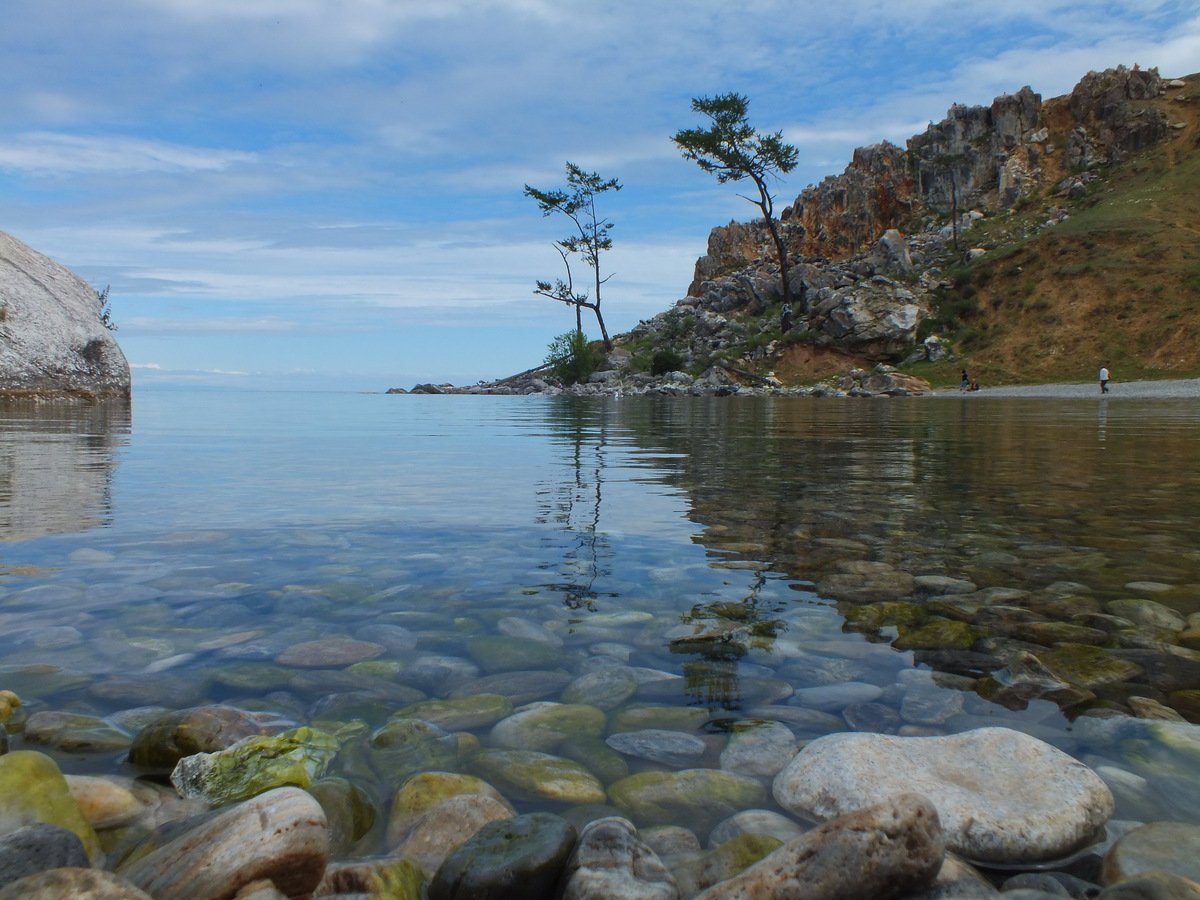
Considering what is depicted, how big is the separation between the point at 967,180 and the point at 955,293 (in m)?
36.0

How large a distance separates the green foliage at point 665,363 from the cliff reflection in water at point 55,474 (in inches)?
1761

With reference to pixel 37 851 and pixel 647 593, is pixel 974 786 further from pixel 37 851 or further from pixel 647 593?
pixel 37 851

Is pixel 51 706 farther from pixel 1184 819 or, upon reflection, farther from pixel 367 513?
pixel 367 513

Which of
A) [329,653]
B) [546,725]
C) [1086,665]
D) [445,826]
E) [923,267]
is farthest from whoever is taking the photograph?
[923,267]

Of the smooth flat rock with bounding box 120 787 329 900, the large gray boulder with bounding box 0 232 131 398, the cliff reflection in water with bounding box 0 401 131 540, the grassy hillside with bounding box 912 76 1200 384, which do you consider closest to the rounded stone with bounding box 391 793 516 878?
the smooth flat rock with bounding box 120 787 329 900

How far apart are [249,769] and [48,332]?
24.6 metres

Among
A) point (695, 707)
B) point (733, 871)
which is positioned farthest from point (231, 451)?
point (733, 871)

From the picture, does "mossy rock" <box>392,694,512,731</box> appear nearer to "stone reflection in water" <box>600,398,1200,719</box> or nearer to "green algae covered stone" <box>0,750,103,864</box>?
"stone reflection in water" <box>600,398,1200,719</box>

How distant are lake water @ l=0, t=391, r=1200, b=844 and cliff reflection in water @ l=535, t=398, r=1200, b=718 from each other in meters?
0.03

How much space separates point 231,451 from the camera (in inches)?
522

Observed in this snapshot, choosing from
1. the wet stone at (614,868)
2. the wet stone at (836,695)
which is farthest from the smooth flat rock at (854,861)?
the wet stone at (836,695)

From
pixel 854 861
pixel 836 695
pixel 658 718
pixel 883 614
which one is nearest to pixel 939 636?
pixel 883 614

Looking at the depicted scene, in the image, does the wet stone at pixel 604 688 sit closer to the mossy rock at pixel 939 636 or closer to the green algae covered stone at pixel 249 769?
the green algae covered stone at pixel 249 769

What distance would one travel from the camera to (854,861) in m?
1.87
